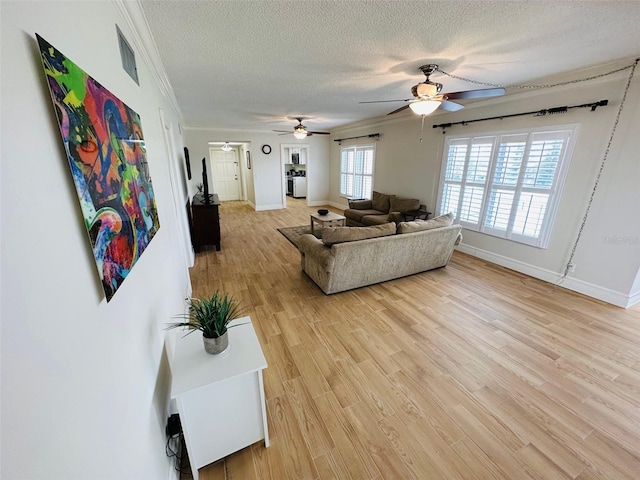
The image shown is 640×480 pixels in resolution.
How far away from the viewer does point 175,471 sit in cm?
136

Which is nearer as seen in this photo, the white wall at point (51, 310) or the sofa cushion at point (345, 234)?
the white wall at point (51, 310)

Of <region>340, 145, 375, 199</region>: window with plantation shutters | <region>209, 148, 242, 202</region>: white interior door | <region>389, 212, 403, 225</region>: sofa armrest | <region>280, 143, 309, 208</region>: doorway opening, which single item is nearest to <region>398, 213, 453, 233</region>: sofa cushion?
<region>389, 212, 403, 225</region>: sofa armrest

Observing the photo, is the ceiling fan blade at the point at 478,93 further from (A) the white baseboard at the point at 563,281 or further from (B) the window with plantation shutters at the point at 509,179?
(A) the white baseboard at the point at 563,281

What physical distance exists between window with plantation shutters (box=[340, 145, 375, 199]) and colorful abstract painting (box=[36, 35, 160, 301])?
19.8ft

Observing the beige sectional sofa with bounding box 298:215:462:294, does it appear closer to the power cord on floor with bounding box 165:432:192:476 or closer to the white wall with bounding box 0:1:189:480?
the power cord on floor with bounding box 165:432:192:476

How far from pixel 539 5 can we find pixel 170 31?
2539 millimetres

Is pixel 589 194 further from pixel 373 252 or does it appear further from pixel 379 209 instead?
pixel 379 209

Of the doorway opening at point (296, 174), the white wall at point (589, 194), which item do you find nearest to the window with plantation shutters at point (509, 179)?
the white wall at point (589, 194)

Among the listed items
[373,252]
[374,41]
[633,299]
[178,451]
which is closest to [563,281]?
[633,299]

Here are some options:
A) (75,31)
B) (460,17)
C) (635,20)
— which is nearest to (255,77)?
(460,17)

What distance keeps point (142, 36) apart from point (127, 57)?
0.47 metres

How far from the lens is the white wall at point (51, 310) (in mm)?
441

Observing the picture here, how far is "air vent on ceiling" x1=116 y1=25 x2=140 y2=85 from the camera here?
4.61ft

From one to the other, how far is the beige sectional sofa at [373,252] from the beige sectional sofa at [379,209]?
4.93 feet
